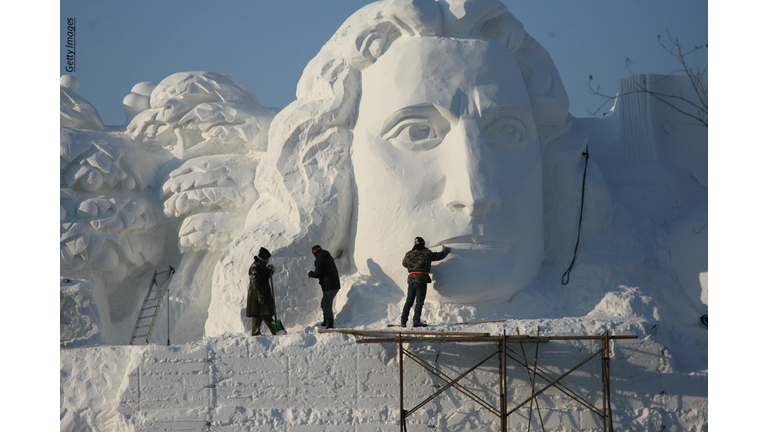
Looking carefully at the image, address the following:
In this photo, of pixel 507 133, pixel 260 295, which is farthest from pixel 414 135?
pixel 260 295

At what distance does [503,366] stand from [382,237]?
7.29 ft

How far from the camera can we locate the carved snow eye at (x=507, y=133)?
12.5 meters

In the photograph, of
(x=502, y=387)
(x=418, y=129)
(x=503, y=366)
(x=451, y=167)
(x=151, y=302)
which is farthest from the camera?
(x=151, y=302)

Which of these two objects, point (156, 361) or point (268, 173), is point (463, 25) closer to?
point (268, 173)

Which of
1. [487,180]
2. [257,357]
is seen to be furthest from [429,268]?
[257,357]

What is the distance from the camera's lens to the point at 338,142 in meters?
12.9

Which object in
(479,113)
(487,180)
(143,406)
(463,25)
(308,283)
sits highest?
(463,25)

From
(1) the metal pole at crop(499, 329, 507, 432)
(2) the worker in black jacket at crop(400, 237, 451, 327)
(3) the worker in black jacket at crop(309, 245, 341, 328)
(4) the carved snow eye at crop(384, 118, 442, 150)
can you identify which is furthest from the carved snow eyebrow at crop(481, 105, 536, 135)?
(1) the metal pole at crop(499, 329, 507, 432)

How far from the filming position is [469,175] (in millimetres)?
12023

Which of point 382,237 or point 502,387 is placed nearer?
point 502,387

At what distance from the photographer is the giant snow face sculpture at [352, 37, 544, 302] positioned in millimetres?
12062

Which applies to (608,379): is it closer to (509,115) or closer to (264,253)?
(509,115)

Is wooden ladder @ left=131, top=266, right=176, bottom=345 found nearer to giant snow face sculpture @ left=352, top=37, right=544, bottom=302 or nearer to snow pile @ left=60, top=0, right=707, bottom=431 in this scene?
snow pile @ left=60, top=0, right=707, bottom=431

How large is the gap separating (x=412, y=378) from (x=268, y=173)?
3.38 meters
